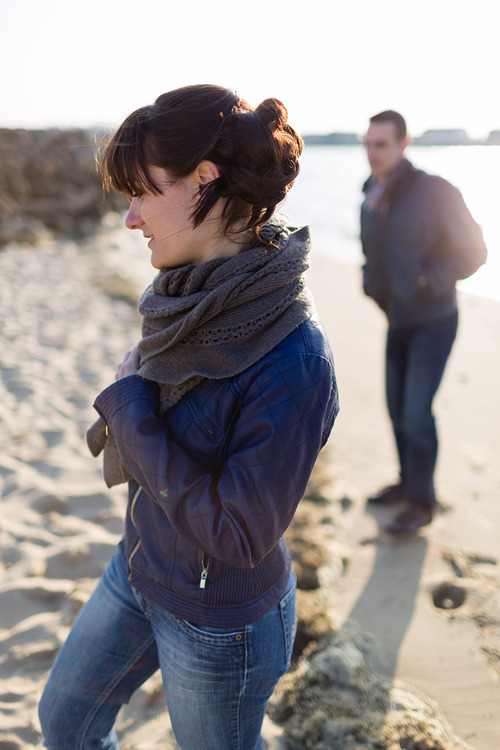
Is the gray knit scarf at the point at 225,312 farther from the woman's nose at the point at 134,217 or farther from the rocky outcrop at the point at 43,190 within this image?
the rocky outcrop at the point at 43,190

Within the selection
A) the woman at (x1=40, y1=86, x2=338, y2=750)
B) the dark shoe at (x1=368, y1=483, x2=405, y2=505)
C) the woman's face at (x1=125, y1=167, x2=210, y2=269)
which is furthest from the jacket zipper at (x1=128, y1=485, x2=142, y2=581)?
the dark shoe at (x1=368, y1=483, x2=405, y2=505)

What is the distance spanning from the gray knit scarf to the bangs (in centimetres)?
20

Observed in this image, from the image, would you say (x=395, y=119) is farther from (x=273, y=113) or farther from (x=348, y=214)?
(x=348, y=214)

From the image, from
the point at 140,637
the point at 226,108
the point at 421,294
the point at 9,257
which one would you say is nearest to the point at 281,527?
the point at 140,637

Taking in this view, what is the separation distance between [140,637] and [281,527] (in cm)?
60

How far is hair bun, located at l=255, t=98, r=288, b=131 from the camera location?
1138mm

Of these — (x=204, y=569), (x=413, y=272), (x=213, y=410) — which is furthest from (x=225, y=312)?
(x=413, y=272)

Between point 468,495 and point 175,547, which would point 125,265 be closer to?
point 468,495

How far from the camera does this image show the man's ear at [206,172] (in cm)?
111

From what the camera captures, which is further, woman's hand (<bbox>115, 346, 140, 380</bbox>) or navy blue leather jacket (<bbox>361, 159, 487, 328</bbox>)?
navy blue leather jacket (<bbox>361, 159, 487, 328</bbox>)

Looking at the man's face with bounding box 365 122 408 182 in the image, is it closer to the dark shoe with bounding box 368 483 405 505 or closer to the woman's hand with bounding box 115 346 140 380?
the dark shoe with bounding box 368 483 405 505

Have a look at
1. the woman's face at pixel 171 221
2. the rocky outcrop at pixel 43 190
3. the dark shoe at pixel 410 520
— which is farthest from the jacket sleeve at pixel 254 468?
the rocky outcrop at pixel 43 190

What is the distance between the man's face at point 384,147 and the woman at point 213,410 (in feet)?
6.59

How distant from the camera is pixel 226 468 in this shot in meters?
1.07
